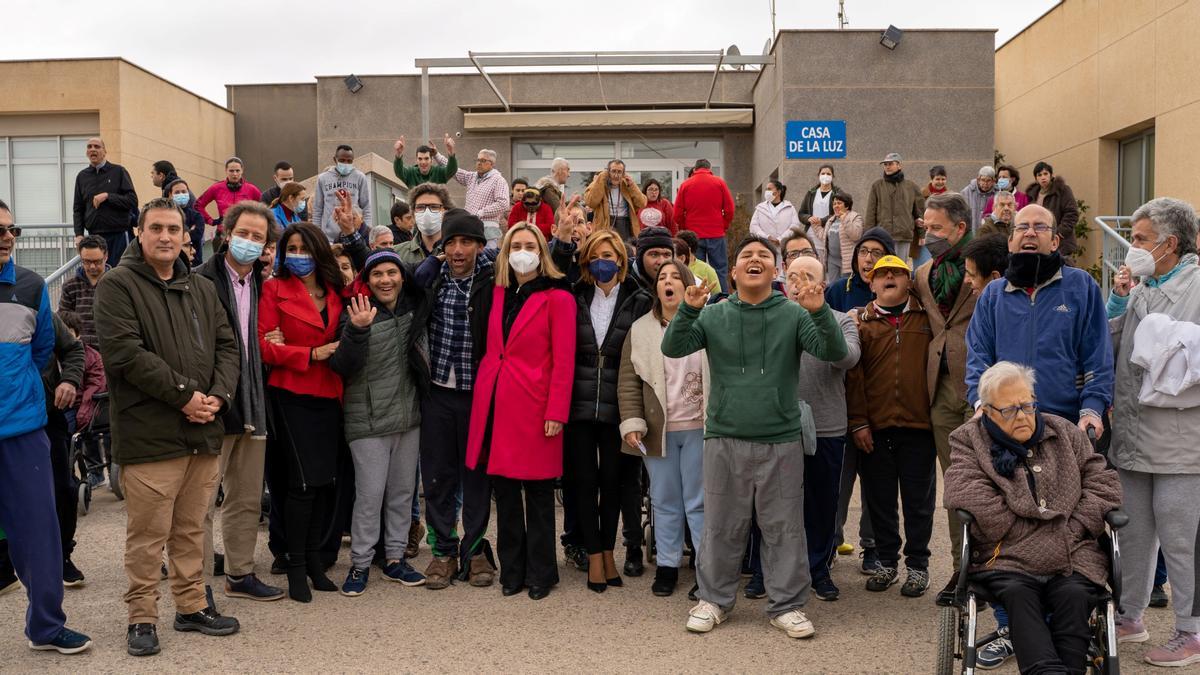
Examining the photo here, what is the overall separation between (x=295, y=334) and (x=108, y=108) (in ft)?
61.9

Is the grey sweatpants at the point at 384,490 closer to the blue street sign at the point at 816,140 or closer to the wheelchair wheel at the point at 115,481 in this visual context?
the wheelchair wheel at the point at 115,481

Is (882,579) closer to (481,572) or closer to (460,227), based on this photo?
(481,572)

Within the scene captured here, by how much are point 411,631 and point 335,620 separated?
482 mm

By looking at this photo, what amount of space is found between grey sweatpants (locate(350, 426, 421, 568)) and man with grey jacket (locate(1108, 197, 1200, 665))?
12.9 feet

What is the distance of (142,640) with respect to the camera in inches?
202

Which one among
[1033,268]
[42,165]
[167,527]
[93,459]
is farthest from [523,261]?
[42,165]

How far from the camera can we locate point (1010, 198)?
29.3 ft

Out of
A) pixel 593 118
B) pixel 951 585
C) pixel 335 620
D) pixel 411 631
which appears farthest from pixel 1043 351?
pixel 593 118

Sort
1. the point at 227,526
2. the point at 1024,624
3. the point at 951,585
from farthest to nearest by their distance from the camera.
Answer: the point at 227,526
the point at 951,585
the point at 1024,624

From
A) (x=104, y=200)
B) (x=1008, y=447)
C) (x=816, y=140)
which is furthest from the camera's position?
(x=816, y=140)

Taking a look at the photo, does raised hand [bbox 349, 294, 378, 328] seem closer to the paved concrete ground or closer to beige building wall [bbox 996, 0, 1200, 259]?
the paved concrete ground

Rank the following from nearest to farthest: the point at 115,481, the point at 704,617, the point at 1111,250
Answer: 1. the point at 704,617
2. the point at 115,481
3. the point at 1111,250

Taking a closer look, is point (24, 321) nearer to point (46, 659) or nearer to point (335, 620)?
point (46, 659)

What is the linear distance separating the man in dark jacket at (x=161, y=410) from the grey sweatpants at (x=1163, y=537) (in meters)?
Result: 4.59
